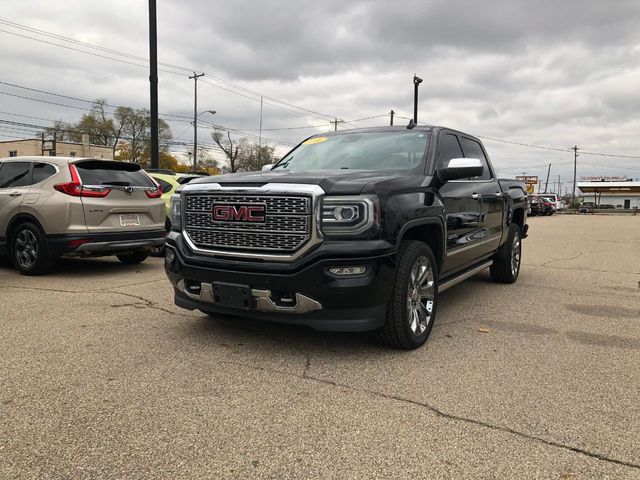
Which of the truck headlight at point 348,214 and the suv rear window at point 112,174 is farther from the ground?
the suv rear window at point 112,174

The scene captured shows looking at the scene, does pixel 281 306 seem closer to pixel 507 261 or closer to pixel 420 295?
pixel 420 295

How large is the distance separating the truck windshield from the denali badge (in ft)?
4.02

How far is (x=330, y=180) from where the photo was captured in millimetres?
3564

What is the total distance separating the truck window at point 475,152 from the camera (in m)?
5.73

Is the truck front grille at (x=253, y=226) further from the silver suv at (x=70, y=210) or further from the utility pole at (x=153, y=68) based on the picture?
the utility pole at (x=153, y=68)

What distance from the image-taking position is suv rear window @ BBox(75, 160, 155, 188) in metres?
6.95

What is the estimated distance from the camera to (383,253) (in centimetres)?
347

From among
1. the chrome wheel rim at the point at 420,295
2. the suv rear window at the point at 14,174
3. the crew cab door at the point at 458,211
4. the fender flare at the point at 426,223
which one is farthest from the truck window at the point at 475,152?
the suv rear window at the point at 14,174

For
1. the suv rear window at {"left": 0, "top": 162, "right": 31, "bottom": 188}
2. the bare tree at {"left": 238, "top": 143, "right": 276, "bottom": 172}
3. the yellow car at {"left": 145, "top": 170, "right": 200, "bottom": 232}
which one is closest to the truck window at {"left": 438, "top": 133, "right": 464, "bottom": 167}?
the yellow car at {"left": 145, "top": 170, "right": 200, "bottom": 232}

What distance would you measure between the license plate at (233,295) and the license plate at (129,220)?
3.96m

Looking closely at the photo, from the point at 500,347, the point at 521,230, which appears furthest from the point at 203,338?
the point at 521,230

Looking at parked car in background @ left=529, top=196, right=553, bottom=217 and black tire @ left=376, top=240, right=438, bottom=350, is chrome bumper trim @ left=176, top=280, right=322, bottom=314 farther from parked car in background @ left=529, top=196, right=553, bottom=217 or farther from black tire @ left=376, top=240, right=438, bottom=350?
parked car in background @ left=529, top=196, right=553, bottom=217

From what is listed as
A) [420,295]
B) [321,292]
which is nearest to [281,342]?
[321,292]

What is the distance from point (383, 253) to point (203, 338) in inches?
66.9
